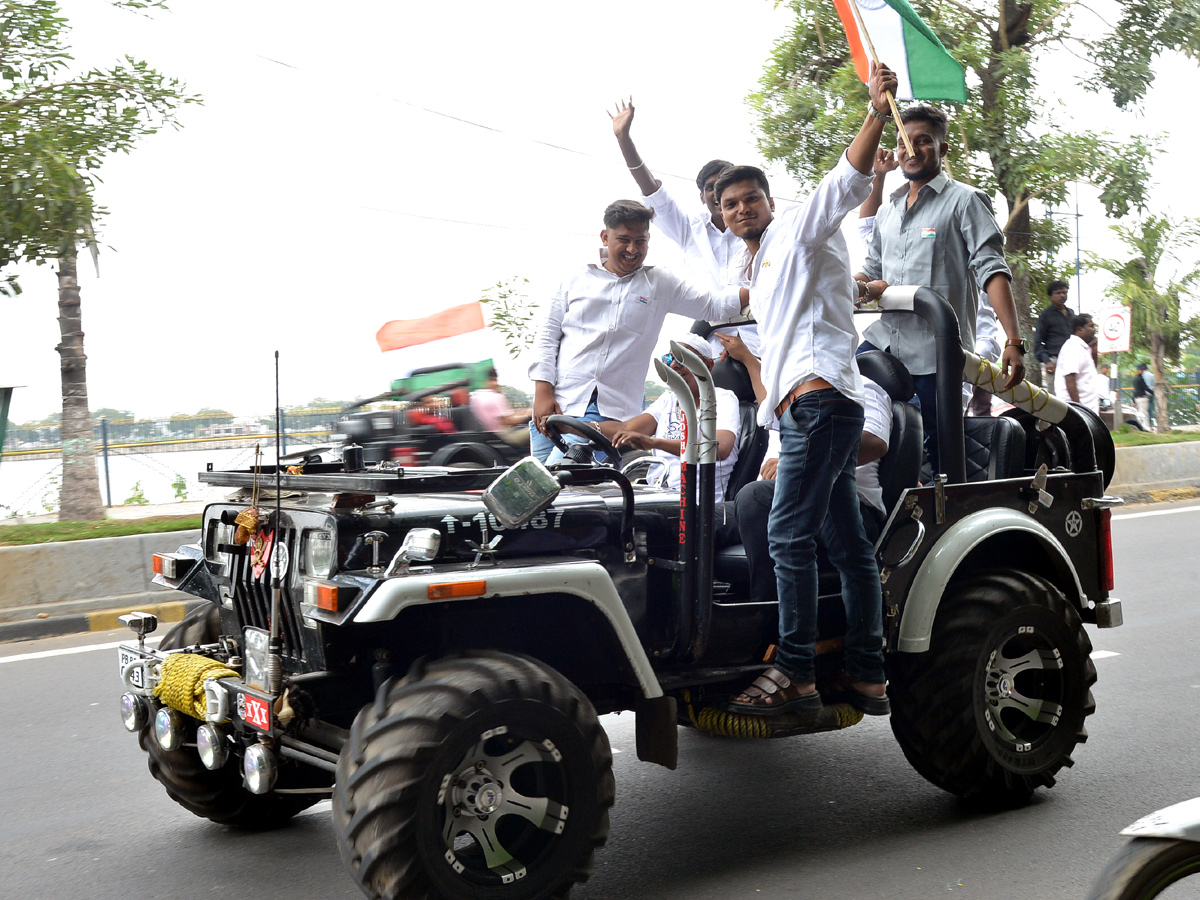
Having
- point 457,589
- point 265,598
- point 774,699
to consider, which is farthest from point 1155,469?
point 457,589

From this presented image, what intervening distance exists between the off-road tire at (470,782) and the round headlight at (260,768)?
33 centimetres

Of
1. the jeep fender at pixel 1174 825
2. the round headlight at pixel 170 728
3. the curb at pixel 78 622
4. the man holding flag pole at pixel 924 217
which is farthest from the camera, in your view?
the curb at pixel 78 622

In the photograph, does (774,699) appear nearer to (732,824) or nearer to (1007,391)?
(732,824)

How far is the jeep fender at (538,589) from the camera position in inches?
117

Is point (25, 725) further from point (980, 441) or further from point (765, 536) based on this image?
point (980, 441)

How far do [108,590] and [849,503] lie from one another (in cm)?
639

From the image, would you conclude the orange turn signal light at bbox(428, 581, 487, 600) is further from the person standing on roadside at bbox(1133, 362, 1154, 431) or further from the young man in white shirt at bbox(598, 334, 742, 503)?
the person standing on roadside at bbox(1133, 362, 1154, 431)

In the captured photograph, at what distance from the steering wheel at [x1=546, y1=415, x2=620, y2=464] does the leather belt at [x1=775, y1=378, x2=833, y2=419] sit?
60cm

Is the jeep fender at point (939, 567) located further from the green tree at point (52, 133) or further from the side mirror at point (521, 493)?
the green tree at point (52, 133)

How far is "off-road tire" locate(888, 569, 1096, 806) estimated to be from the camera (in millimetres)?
4121

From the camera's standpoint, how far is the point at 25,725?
5.69 metres

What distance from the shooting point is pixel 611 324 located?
17.4ft

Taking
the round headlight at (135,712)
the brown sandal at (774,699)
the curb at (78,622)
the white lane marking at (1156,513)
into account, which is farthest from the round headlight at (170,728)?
the white lane marking at (1156,513)

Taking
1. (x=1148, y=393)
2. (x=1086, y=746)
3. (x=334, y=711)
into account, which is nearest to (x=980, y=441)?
(x=1086, y=746)
